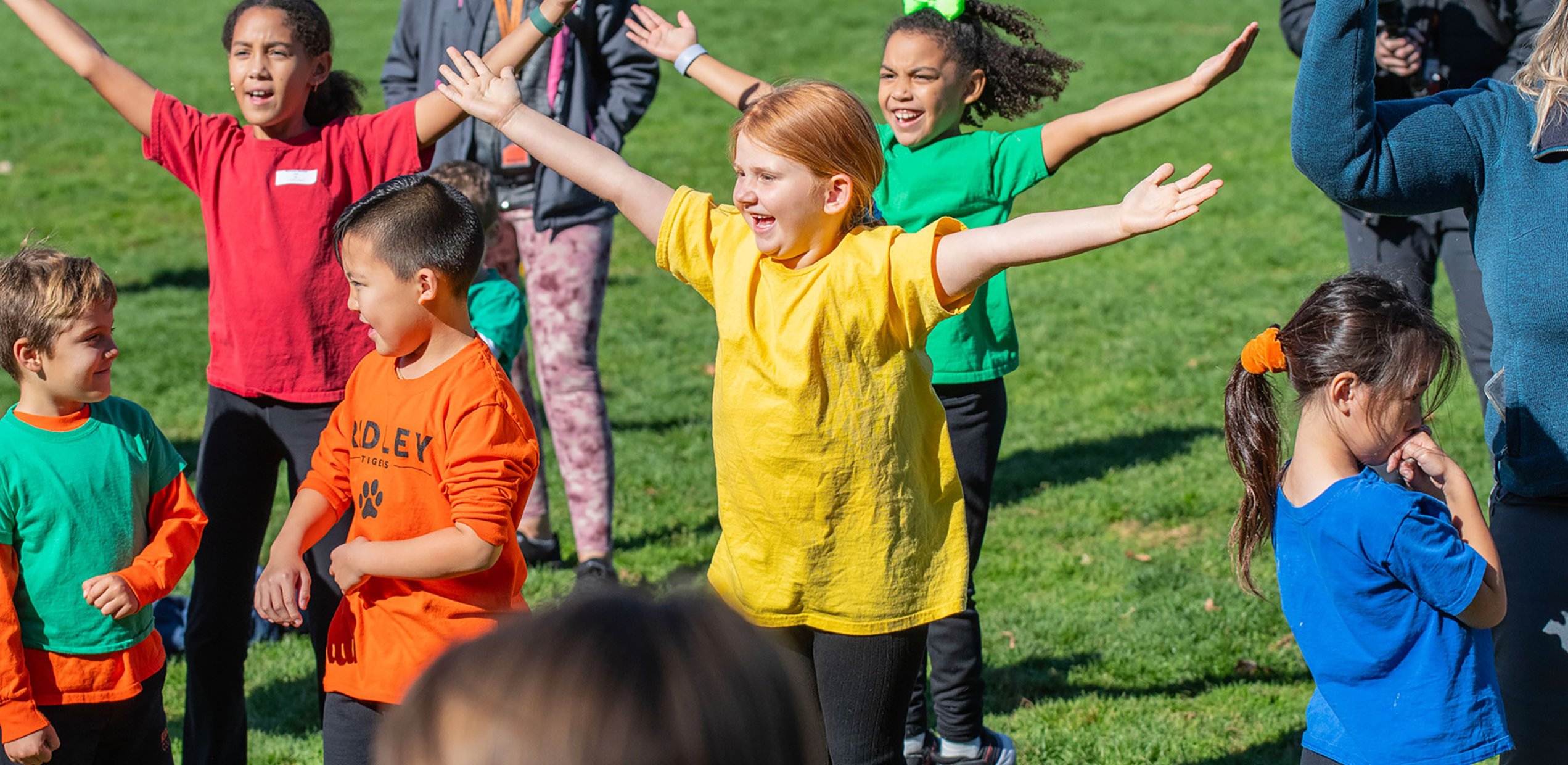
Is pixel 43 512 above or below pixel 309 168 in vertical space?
below

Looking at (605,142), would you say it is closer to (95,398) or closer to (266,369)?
(266,369)

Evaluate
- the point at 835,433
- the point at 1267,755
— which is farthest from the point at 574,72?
the point at 1267,755

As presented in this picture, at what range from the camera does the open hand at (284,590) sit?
10.2 ft

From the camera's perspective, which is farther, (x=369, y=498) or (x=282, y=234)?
(x=282, y=234)

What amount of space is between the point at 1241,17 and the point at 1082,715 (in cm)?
1731

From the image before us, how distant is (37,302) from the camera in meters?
3.19

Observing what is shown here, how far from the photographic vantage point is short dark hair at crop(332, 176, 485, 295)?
10.5ft

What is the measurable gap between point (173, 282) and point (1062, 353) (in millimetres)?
7063

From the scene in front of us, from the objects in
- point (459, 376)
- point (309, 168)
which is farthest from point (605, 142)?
point (459, 376)

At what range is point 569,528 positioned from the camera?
665 cm

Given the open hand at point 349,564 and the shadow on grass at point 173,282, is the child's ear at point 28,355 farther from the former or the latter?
the shadow on grass at point 173,282

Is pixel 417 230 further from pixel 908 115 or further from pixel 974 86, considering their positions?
pixel 974 86

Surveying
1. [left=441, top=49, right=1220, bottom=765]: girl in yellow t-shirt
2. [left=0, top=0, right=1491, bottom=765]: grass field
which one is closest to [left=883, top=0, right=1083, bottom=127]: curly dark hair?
[left=441, top=49, right=1220, bottom=765]: girl in yellow t-shirt

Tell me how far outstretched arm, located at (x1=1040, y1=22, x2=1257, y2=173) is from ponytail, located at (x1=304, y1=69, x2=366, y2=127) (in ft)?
6.40
